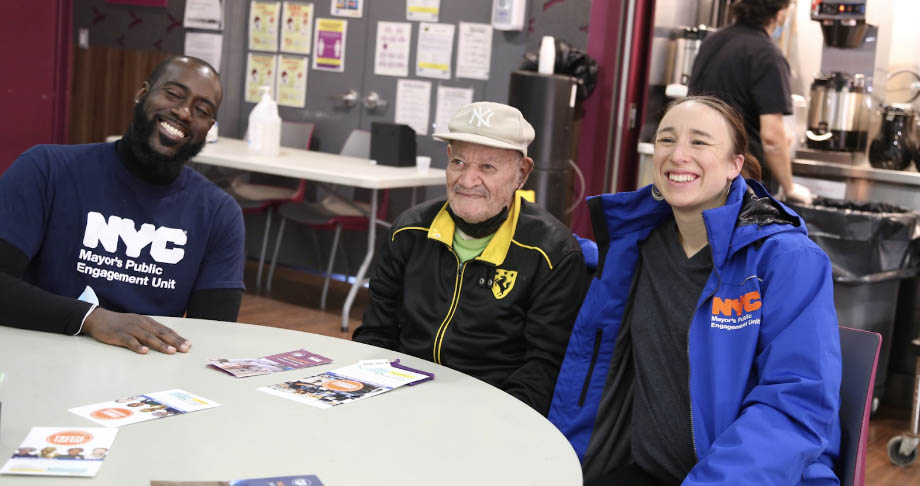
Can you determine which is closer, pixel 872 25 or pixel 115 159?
pixel 115 159

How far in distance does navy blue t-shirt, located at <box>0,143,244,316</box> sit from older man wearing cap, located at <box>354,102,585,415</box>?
48 cm

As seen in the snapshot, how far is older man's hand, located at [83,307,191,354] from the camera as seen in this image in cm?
191

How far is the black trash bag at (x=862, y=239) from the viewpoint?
13.0ft

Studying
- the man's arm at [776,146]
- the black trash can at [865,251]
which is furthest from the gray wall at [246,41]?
the black trash can at [865,251]

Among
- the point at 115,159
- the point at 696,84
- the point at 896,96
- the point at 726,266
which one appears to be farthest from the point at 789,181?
the point at 115,159

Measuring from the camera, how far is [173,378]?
176cm

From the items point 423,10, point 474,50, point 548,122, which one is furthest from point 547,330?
point 423,10

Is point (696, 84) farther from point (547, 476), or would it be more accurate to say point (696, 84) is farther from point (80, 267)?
point (547, 476)

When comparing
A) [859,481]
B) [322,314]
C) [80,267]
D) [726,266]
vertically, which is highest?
[726,266]

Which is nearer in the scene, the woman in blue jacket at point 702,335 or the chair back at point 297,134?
the woman in blue jacket at point 702,335

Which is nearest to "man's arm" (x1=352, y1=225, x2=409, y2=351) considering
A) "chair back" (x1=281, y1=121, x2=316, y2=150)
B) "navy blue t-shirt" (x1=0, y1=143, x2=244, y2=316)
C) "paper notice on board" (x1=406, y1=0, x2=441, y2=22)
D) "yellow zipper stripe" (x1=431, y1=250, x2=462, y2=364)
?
"yellow zipper stripe" (x1=431, y1=250, x2=462, y2=364)

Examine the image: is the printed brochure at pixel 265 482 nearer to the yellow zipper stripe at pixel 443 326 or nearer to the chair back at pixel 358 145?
the yellow zipper stripe at pixel 443 326

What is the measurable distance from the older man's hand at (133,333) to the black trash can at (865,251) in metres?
2.91

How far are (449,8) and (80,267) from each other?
13.4ft
